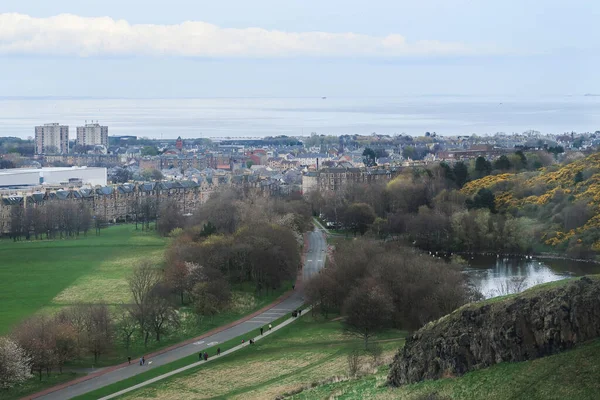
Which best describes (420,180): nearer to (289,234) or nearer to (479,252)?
(479,252)

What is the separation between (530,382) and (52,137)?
121m

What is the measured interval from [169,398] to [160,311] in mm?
5845

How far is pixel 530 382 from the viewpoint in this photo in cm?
1191

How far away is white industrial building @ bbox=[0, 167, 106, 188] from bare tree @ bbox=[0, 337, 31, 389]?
152 feet

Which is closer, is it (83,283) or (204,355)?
(204,355)

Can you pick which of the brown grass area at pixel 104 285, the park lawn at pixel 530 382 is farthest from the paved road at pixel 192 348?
the park lawn at pixel 530 382

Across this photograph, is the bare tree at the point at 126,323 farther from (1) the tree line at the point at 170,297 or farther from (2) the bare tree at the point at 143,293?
(2) the bare tree at the point at 143,293

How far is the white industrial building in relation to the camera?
67688 millimetres

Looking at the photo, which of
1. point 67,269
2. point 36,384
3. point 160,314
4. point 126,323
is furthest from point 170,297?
point 67,269

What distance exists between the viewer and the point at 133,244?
41.5 meters

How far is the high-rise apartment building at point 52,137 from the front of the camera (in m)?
125

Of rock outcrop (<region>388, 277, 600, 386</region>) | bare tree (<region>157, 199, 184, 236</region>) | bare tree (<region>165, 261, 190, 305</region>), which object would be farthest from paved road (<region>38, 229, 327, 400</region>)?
bare tree (<region>157, 199, 184, 236</region>)

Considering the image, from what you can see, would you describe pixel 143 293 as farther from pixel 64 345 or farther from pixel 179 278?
pixel 64 345

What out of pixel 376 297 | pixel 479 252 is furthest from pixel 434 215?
pixel 376 297
